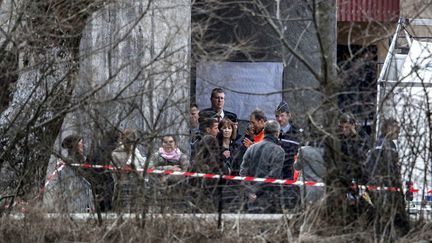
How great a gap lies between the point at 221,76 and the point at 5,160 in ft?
9.97

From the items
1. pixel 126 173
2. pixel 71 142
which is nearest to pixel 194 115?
pixel 71 142

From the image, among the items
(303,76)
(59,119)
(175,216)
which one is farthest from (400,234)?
(303,76)

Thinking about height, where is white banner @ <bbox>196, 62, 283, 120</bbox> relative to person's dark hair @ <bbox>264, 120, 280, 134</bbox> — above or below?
above

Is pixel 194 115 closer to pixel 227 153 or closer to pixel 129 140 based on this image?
pixel 227 153

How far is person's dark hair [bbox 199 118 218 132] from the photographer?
13.7 meters

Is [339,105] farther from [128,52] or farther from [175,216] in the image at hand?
[128,52]

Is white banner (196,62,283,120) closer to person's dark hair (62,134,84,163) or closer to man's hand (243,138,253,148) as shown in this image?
man's hand (243,138,253,148)

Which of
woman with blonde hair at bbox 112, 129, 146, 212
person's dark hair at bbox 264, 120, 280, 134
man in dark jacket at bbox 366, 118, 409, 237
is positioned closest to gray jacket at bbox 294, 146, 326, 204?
man in dark jacket at bbox 366, 118, 409, 237

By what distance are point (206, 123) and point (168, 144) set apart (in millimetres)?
1902

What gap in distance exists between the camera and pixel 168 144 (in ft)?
39.6

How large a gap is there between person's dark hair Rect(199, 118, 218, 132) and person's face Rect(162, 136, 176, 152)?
4.91 ft

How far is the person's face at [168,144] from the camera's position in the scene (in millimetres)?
11773

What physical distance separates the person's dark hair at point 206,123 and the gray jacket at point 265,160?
0.82 m

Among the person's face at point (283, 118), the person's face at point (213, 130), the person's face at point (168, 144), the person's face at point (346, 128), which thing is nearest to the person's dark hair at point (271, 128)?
the person's face at point (213, 130)
